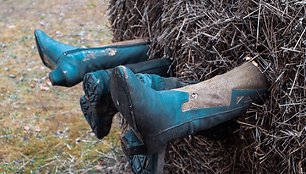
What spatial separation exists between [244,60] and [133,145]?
0.47 m

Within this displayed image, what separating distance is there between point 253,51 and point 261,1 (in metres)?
0.16

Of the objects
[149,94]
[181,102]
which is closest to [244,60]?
[181,102]

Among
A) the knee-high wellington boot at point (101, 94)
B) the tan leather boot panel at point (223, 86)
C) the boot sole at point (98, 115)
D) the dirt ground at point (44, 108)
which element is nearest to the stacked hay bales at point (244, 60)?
the tan leather boot panel at point (223, 86)

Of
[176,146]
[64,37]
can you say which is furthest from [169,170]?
[64,37]

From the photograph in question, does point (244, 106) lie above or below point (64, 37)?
above

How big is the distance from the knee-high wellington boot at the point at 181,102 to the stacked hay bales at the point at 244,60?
60 mm

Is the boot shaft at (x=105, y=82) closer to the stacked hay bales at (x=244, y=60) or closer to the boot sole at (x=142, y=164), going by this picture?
the stacked hay bales at (x=244, y=60)

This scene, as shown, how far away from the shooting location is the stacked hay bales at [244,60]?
1531 millimetres

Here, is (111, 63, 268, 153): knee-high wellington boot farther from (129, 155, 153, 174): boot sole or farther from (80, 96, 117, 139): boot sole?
(80, 96, 117, 139): boot sole

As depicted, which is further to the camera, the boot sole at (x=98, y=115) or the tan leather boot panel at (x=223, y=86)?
the boot sole at (x=98, y=115)

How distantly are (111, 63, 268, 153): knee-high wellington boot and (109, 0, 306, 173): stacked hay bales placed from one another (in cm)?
6

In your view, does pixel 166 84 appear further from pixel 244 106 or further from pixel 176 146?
pixel 176 146

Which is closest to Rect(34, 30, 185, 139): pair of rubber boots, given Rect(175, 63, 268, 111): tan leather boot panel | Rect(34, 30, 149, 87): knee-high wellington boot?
Rect(34, 30, 149, 87): knee-high wellington boot

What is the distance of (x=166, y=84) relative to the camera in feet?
5.64
